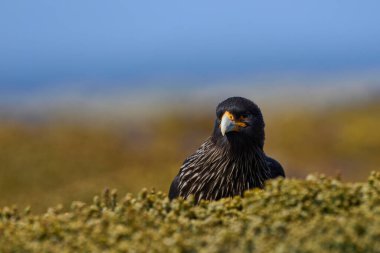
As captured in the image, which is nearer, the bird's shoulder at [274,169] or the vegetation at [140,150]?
the bird's shoulder at [274,169]

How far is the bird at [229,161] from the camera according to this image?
1000 cm

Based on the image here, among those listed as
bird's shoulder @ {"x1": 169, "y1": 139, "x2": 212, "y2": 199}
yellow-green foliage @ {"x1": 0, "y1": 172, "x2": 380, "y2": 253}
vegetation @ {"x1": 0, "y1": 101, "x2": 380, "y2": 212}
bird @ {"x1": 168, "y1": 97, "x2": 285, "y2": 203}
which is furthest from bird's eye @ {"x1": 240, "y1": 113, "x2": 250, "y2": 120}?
vegetation @ {"x1": 0, "y1": 101, "x2": 380, "y2": 212}

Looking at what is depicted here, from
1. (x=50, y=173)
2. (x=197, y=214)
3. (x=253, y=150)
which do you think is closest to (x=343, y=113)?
(x=50, y=173)

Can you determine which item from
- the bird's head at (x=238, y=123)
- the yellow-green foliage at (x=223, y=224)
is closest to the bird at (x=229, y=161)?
the bird's head at (x=238, y=123)

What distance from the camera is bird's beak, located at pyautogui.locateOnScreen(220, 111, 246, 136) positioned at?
9.94 meters

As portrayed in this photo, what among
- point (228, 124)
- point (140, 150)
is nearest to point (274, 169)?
point (228, 124)

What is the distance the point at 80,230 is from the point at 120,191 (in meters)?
16.0

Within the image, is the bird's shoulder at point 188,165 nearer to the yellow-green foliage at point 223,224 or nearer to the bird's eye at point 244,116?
the bird's eye at point 244,116

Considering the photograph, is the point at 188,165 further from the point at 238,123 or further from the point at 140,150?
the point at 140,150

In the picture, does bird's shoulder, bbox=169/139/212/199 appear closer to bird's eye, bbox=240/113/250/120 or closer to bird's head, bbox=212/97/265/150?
bird's head, bbox=212/97/265/150

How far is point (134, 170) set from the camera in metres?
27.0

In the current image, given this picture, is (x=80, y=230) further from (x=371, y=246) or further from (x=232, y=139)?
(x=232, y=139)

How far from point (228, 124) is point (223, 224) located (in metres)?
3.66

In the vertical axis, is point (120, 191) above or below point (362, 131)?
below
